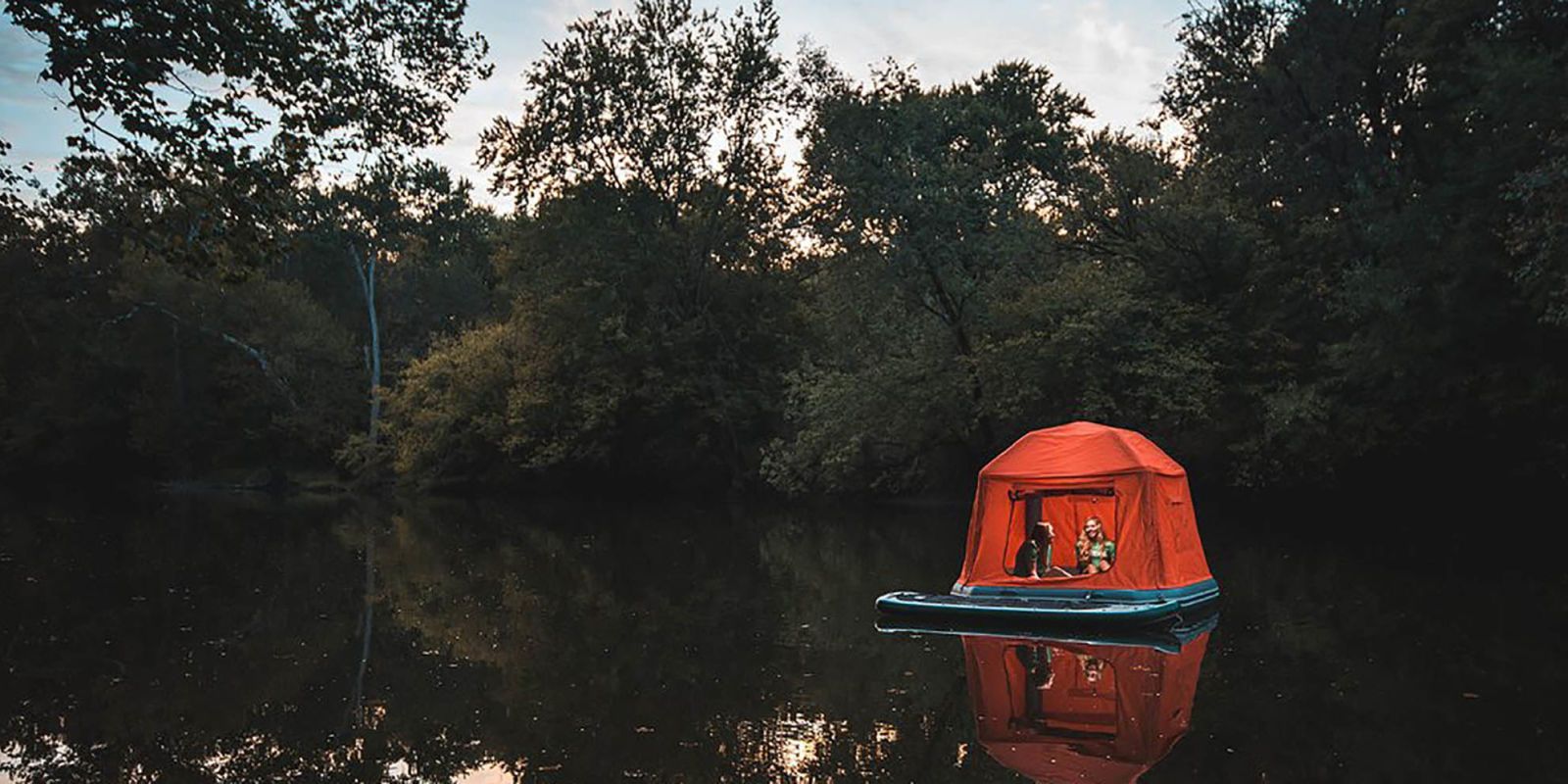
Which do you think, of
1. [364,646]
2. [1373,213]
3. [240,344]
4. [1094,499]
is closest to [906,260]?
[1373,213]

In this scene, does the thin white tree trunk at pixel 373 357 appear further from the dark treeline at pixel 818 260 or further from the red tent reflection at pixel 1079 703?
the red tent reflection at pixel 1079 703

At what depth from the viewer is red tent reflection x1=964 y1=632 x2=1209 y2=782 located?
23.9ft

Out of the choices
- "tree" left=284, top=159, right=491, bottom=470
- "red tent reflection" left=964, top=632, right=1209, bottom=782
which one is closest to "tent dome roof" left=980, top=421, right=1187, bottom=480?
"red tent reflection" left=964, top=632, right=1209, bottom=782

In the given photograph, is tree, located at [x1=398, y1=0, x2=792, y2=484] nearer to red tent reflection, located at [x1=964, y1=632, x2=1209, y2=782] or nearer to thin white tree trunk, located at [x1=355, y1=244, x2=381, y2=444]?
thin white tree trunk, located at [x1=355, y1=244, x2=381, y2=444]

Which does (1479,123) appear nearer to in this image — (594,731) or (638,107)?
(594,731)

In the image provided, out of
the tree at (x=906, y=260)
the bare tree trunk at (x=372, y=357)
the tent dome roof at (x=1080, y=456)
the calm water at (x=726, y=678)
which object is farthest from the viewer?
the bare tree trunk at (x=372, y=357)

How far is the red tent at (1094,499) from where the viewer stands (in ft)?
43.5

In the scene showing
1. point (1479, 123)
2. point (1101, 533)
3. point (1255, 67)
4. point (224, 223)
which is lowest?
point (1101, 533)

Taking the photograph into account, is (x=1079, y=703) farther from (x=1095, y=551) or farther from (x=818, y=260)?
(x=818, y=260)

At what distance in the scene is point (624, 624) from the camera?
13.3 meters

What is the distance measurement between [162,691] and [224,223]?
14.1 ft

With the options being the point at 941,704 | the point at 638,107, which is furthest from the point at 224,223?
the point at 638,107

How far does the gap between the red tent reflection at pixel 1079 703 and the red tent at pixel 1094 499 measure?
146 centimetres

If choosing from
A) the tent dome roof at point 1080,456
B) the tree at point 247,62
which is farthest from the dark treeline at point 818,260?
the tent dome roof at point 1080,456
